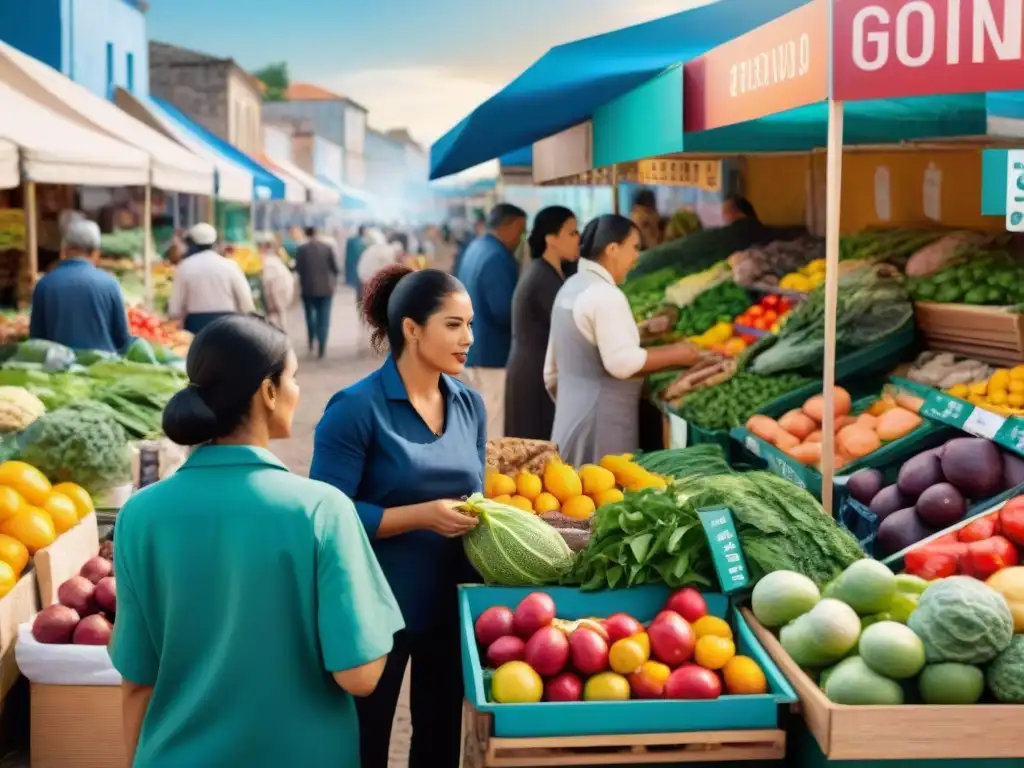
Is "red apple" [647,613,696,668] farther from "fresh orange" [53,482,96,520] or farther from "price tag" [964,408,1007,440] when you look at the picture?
"fresh orange" [53,482,96,520]

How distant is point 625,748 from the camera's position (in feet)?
9.86

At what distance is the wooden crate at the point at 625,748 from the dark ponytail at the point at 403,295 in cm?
109

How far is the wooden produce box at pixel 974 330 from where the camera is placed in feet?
18.4

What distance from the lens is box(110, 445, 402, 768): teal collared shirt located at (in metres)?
2.47

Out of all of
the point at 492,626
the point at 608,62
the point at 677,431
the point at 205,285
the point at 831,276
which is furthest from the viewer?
the point at 205,285

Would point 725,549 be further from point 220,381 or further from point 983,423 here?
point 983,423

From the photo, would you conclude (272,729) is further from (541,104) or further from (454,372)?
(541,104)

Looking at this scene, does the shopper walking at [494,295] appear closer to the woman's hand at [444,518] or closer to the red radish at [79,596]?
the red radish at [79,596]

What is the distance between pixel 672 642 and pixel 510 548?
1.83ft

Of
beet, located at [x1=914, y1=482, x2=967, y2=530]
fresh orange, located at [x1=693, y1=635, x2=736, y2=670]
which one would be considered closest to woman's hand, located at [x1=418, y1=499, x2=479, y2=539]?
fresh orange, located at [x1=693, y1=635, x2=736, y2=670]

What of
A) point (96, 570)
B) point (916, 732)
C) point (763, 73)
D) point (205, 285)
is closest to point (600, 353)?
point (763, 73)

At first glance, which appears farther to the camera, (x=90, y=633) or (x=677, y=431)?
(x=677, y=431)

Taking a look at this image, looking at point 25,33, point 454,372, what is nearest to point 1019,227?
point 454,372

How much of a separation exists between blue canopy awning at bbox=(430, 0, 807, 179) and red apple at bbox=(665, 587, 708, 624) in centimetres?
383
